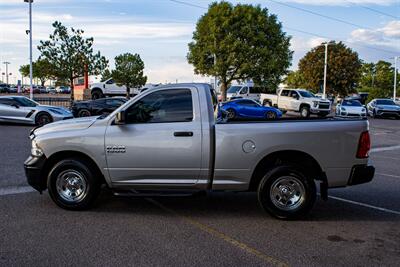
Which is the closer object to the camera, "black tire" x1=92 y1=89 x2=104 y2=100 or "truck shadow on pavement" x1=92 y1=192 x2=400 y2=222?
"truck shadow on pavement" x1=92 y1=192 x2=400 y2=222

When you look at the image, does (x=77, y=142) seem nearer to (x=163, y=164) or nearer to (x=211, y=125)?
(x=163, y=164)

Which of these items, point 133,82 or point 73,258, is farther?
point 133,82

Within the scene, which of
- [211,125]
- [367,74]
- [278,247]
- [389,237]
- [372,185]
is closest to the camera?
[278,247]

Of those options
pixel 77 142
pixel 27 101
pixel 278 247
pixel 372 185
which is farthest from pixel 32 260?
pixel 27 101

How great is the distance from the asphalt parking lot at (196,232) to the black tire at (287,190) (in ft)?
0.52

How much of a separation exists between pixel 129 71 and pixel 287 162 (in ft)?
118

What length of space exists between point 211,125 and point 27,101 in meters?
16.4

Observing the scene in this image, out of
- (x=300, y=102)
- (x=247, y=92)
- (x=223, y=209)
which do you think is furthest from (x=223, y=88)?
(x=223, y=209)

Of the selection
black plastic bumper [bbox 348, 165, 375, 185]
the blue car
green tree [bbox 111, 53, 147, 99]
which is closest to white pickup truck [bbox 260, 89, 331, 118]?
the blue car

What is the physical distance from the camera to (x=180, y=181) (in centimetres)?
618

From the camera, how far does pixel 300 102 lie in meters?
32.9

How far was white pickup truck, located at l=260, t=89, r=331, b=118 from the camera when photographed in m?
32.3

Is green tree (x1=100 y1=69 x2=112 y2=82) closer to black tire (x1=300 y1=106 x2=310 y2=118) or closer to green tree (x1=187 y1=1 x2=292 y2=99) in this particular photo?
green tree (x1=187 y1=1 x2=292 y2=99)

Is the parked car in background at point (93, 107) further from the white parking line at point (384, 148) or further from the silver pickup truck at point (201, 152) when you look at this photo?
the silver pickup truck at point (201, 152)
